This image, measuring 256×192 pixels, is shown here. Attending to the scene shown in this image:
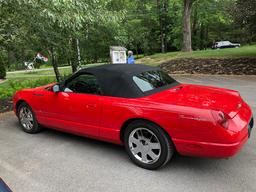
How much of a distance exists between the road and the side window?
100 centimetres

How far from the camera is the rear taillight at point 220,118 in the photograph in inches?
128

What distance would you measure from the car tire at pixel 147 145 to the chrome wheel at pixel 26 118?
246 centimetres

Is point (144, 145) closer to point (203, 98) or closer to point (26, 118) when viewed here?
point (203, 98)

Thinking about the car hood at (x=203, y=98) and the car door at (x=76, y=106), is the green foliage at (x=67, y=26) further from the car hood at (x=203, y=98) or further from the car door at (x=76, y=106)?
the car hood at (x=203, y=98)

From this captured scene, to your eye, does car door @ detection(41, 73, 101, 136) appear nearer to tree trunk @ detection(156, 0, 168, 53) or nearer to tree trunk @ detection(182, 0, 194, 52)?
tree trunk @ detection(182, 0, 194, 52)

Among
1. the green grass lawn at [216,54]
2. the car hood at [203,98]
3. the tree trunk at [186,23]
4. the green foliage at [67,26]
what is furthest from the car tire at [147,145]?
the tree trunk at [186,23]

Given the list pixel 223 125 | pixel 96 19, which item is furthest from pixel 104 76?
pixel 96 19

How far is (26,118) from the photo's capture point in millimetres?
5535

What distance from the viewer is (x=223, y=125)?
3.25 meters

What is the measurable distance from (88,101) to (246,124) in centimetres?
236

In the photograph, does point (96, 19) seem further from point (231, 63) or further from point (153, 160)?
point (231, 63)

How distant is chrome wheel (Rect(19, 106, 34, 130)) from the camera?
17.9 feet

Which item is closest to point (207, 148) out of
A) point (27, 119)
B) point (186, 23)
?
point (27, 119)

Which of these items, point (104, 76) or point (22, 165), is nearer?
point (22, 165)
